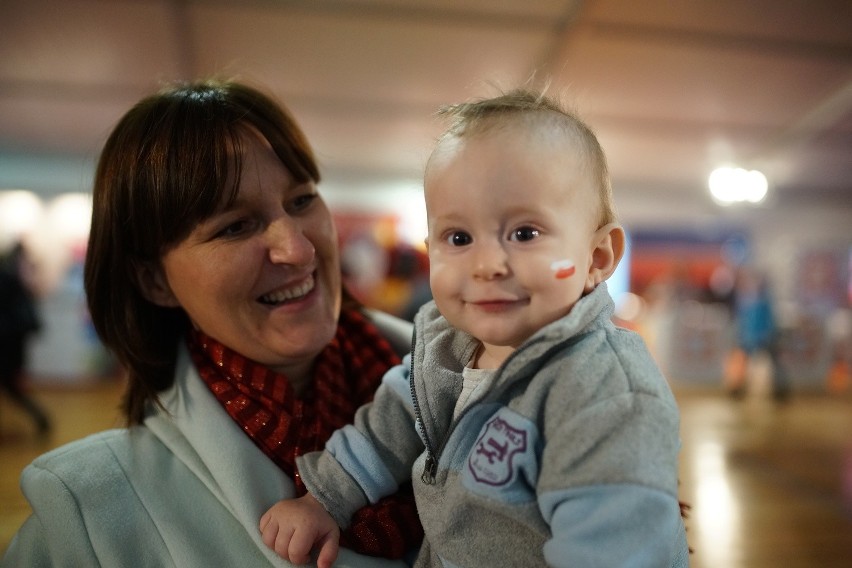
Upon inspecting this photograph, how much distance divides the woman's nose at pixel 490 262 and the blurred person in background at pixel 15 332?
5.33 m

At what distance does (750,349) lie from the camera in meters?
7.57

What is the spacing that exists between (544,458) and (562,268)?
0.78 ft

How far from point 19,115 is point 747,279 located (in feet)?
27.1

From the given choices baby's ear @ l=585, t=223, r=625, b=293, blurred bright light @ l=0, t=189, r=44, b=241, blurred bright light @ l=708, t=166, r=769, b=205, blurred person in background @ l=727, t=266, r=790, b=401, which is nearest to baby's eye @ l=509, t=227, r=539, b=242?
baby's ear @ l=585, t=223, r=625, b=293

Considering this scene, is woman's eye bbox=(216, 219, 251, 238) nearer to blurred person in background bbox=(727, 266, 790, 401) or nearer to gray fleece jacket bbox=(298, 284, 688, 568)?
gray fleece jacket bbox=(298, 284, 688, 568)

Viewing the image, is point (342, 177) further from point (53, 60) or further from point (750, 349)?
point (750, 349)

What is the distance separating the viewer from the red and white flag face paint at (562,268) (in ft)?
2.51

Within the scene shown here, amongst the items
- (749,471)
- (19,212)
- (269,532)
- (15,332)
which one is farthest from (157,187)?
(19,212)

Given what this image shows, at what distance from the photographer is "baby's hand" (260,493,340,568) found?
917mm

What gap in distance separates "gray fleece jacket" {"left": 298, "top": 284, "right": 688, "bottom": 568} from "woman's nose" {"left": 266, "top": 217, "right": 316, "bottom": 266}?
279 mm

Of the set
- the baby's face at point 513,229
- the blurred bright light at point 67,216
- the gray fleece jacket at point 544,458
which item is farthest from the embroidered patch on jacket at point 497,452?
the blurred bright light at point 67,216

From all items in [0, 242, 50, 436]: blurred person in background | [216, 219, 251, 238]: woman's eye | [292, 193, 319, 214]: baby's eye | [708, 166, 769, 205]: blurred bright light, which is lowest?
[0, 242, 50, 436]: blurred person in background

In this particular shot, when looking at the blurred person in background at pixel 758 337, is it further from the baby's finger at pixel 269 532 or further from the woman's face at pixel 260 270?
the baby's finger at pixel 269 532

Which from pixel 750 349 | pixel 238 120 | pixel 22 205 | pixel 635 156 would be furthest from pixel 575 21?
pixel 22 205
